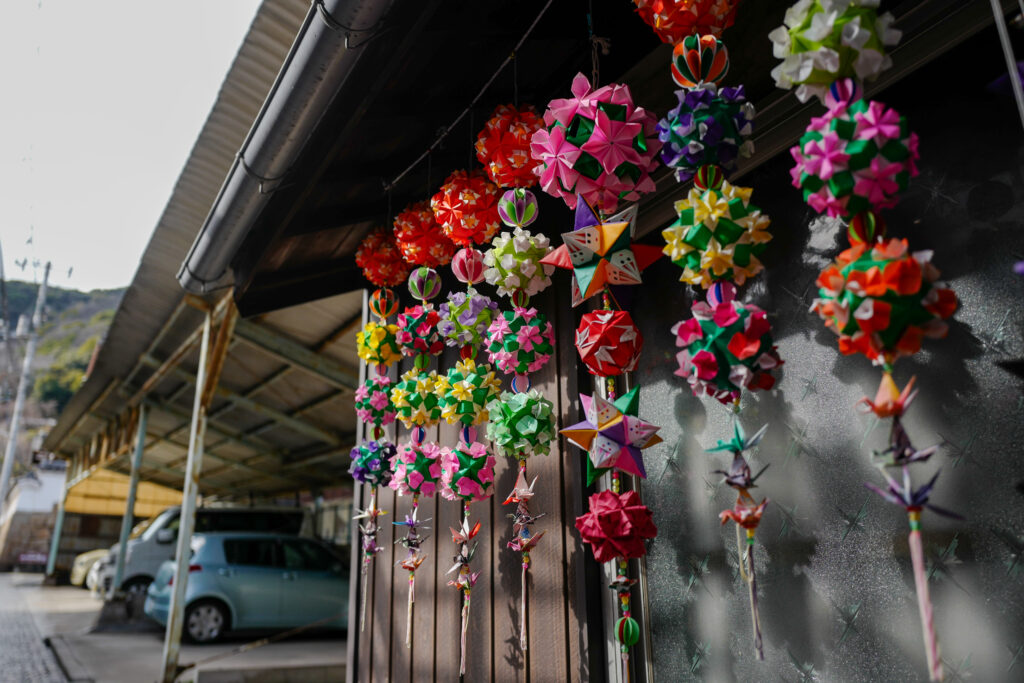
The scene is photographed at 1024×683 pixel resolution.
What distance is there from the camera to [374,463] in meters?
2.96

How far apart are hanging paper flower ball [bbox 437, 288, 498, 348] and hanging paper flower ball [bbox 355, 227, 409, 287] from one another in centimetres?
104

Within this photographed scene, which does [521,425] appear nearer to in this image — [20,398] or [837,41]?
[837,41]

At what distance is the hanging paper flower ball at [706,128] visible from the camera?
145 centimetres

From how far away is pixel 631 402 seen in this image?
1.74 metres

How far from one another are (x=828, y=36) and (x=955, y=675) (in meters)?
1.35

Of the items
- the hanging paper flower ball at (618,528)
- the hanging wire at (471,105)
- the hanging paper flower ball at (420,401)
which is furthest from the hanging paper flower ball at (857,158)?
the hanging paper flower ball at (420,401)

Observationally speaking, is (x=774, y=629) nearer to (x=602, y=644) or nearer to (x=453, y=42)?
(x=602, y=644)

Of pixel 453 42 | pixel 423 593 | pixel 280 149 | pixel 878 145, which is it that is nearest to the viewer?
pixel 878 145

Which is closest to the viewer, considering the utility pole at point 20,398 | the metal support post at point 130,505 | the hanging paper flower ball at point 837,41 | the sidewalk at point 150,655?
the hanging paper flower ball at point 837,41

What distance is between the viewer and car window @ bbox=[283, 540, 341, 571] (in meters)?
Result: 8.84

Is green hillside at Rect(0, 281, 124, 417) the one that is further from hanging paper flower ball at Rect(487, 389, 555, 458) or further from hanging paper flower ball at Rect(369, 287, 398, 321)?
hanging paper flower ball at Rect(487, 389, 555, 458)

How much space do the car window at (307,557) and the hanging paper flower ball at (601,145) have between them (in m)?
8.32

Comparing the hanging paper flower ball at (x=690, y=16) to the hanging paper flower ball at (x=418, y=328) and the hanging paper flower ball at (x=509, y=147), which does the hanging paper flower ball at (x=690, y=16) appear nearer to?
the hanging paper flower ball at (x=509, y=147)

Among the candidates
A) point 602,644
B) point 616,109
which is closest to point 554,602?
point 602,644
